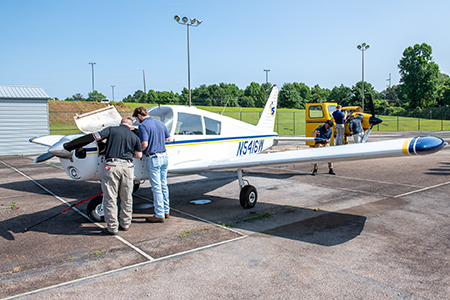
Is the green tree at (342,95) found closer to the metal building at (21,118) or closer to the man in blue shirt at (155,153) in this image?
the metal building at (21,118)

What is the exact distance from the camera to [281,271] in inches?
154

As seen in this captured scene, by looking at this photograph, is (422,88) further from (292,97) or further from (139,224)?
(139,224)

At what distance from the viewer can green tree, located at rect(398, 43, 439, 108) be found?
2761 inches

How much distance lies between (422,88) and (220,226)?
7936cm

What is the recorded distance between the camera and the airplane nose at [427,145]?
4246 millimetres

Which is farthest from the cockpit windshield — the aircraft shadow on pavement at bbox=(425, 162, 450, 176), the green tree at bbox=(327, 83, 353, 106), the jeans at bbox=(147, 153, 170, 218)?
the green tree at bbox=(327, 83, 353, 106)

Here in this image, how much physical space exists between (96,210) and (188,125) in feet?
8.53

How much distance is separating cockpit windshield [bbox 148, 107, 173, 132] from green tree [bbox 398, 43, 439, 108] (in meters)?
78.1

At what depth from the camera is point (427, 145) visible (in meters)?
4.29

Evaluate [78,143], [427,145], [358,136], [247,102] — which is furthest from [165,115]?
[247,102]

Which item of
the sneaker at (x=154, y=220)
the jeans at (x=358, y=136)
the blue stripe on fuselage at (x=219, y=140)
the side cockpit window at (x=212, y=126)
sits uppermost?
the side cockpit window at (x=212, y=126)

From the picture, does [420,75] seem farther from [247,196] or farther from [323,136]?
[247,196]

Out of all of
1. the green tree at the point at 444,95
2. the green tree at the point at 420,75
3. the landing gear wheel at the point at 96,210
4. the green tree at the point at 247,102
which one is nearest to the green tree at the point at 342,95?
the green tree at the point at 420,75

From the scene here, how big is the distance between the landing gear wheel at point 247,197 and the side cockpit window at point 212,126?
5.34 feet
